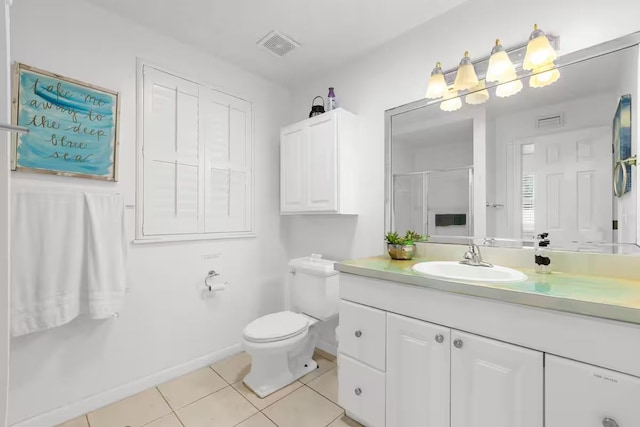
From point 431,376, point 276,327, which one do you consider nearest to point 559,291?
point 431,376

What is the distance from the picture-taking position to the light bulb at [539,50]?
1327mm

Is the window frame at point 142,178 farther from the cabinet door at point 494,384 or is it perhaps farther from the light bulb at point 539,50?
the light bulb at point 539,50

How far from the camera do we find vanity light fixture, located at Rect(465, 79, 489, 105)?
1625 millimetres

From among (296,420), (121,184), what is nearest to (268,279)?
(296,420)

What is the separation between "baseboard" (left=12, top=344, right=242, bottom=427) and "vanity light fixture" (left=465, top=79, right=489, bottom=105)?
8.19 feet

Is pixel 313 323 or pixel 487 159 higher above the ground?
pixel 487 159

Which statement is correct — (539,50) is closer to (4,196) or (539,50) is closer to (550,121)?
(550,121)

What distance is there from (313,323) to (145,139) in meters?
1.70

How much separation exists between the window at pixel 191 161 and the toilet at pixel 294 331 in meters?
0.68

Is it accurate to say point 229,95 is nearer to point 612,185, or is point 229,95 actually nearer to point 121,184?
point 121,184

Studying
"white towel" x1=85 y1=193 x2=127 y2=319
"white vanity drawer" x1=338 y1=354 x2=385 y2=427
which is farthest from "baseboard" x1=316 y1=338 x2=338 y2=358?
"white towel" x1=85 y1=193 x2=127 y2=319

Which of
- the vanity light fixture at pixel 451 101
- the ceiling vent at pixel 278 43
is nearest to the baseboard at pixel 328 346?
the vanity light fixture at pixel 451 101

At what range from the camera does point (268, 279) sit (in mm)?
2590

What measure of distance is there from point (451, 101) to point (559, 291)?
1224 mm
